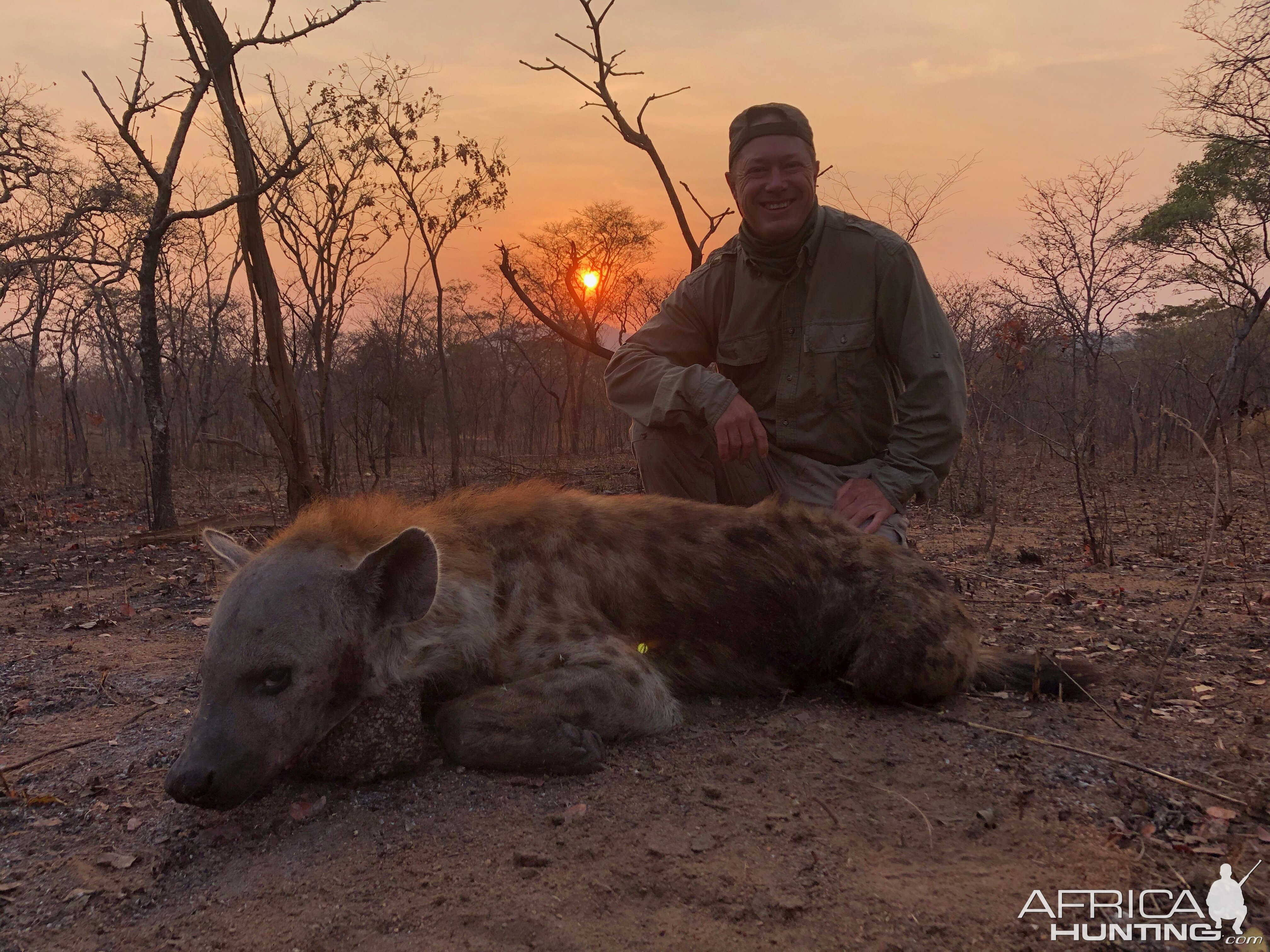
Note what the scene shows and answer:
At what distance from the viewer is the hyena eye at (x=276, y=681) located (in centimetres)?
175

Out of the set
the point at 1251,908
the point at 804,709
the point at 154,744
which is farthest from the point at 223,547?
the point at 1251,908

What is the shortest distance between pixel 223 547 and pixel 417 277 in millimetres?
15922

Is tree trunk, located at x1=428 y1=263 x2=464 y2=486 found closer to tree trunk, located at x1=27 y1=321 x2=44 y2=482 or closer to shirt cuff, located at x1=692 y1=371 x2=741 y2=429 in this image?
tree trunk, located at x1=27 y1=321 x2=44 y2=482

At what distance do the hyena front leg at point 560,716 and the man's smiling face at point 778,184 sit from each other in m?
1.88

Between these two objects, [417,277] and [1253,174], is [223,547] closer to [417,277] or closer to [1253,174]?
[417,277]

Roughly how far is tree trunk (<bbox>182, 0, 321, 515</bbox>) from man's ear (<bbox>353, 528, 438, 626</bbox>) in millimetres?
3358

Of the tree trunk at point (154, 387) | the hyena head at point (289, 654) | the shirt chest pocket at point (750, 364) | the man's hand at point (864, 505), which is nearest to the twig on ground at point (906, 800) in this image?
the man's hand at point (864, 505)

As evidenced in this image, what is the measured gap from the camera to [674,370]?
321 cm

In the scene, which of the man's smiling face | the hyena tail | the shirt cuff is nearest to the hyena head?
the shirt cuff

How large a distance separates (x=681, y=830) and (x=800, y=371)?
2.01 meters

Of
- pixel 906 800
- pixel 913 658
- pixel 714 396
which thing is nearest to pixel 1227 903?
pixel 906 800

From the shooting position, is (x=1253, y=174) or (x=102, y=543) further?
(x=1253, y=174)

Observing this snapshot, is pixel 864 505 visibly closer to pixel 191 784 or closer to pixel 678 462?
pixel 678 462

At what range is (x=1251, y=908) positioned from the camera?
142 centimetres
